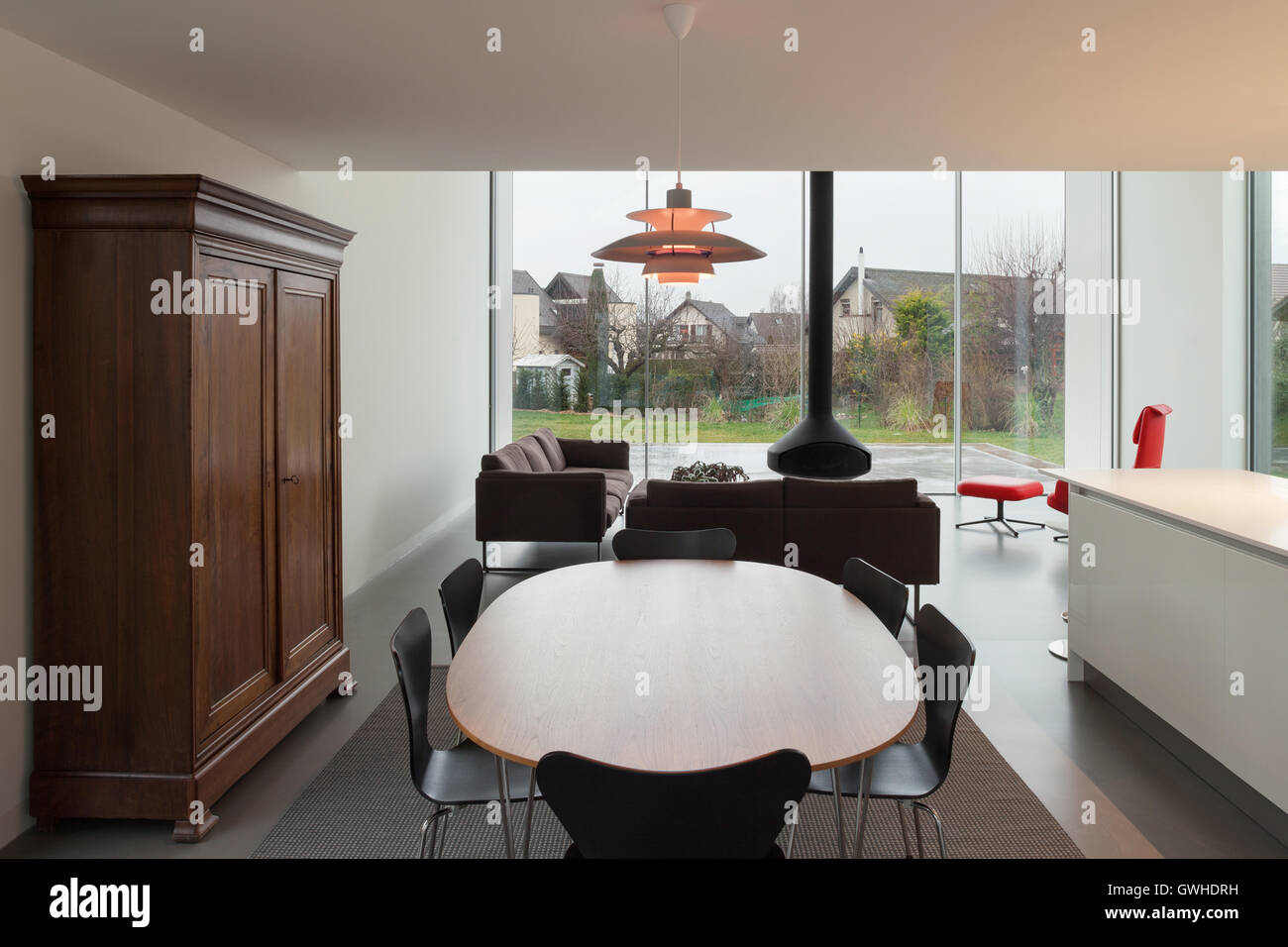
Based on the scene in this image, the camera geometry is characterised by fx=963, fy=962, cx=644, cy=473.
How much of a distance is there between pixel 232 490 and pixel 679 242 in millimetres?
1708

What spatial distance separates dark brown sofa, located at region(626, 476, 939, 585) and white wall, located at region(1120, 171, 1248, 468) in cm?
319

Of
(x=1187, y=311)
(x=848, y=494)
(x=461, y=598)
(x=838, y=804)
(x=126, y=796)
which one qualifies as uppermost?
(x=1187, y=311)

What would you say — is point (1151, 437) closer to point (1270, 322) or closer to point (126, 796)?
point (1270, 322)

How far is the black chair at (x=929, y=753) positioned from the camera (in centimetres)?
240

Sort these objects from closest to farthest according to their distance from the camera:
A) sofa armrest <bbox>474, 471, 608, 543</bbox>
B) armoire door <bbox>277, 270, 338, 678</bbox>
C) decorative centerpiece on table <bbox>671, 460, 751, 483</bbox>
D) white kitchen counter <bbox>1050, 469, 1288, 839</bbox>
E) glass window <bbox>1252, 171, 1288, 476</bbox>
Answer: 1. white kitchen counter <bbox>1050, 469, 1288, 839</bbox>
2. armoire door <bbox>277, 270, 338, 678</bbox>
3. sofa armrest <bbox>474, 471, 608, 543</bbox>
4. glass window <bbox>1252, 171, 1288, 476</bbox>
5. decorative centerpiece on table <bbox>671, 460, 751, 483</bbox>

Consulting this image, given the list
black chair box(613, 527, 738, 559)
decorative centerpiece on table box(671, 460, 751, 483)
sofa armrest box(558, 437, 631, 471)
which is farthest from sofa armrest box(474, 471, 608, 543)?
sofa armrest box(558, 437, 631, 471)

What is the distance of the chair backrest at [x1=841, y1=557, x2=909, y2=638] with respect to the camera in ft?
9.94

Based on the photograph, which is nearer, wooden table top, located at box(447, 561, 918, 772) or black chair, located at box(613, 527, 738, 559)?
wooden table top, located at box(447, 561, 918, 772)

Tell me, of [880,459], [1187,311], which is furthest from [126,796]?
[880,459]

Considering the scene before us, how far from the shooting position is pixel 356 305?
610cm

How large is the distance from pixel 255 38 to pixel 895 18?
206cm

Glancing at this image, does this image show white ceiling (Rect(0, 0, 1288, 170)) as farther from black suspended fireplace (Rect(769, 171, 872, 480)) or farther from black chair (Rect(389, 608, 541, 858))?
black suspended fireplace (Rect(769, 171, 872, 480))

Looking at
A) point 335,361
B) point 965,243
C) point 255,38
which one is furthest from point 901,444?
point 255,38
